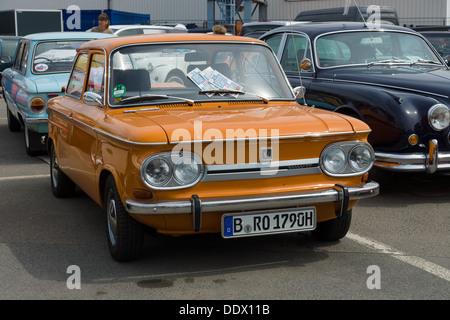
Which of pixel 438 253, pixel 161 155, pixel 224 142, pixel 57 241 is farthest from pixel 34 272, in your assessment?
pixel 438 253

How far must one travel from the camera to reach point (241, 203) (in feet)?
14.1

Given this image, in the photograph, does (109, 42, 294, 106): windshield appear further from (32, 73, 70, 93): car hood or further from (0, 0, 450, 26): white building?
(0, 0, 450, 26): white building

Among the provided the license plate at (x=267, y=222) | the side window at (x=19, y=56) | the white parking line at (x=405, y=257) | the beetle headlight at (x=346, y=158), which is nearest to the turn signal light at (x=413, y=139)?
the white parking line at (x=405, y=257)

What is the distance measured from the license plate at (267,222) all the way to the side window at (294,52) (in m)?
4.01

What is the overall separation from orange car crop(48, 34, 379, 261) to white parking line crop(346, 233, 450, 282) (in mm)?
255

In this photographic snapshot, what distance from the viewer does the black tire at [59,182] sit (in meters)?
6.84

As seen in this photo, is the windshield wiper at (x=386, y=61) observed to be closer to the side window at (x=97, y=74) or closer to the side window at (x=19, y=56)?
the side window at (x=97, y=74)

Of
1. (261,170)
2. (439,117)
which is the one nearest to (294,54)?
(439,117)

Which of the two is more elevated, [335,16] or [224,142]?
[335,16]

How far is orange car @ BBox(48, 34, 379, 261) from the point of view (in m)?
4.30

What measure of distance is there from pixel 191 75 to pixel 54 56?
16.2 feet

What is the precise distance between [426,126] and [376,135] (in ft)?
1.51
